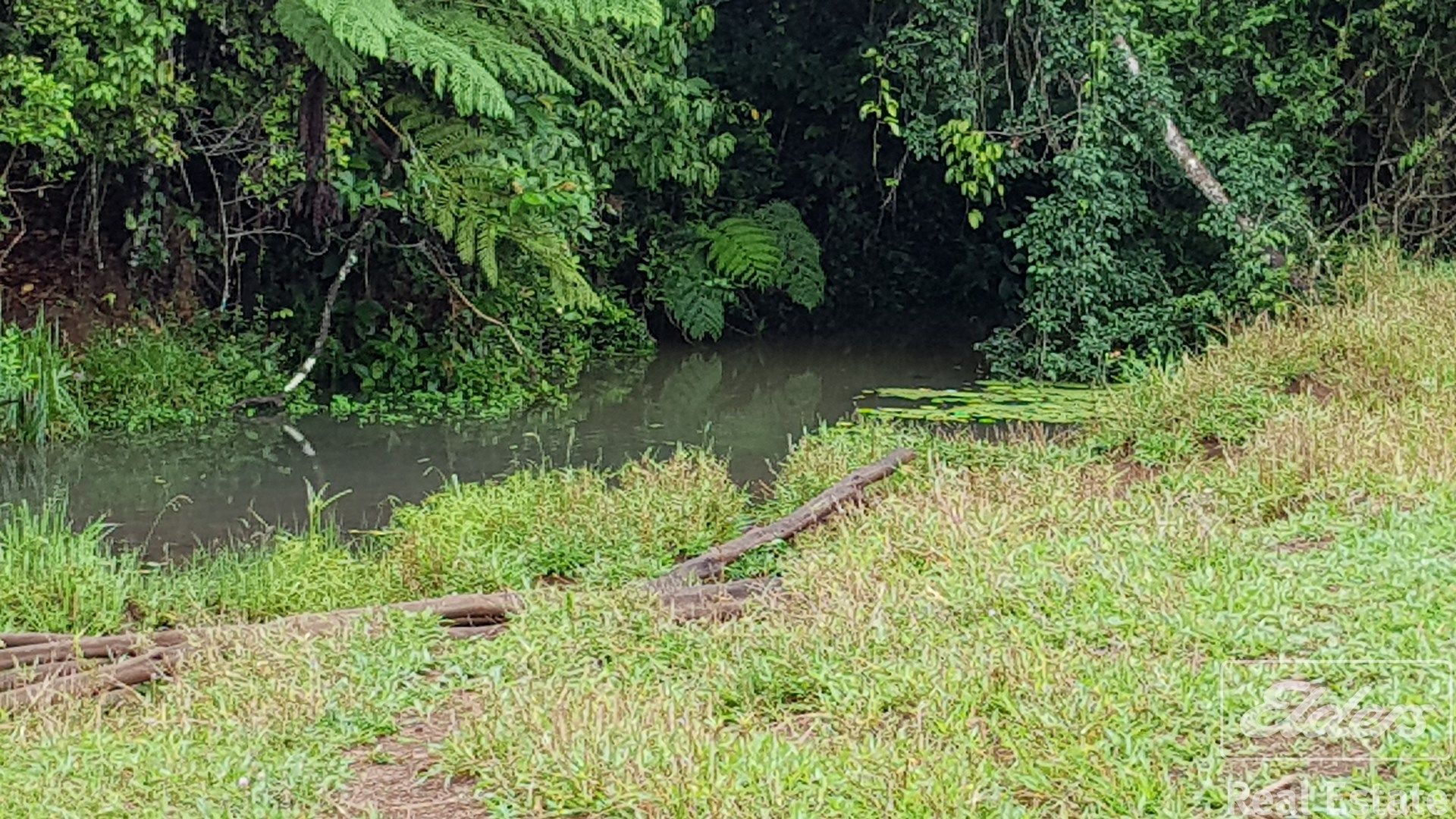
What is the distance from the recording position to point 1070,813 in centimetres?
271

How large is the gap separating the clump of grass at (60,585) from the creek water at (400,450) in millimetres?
1076

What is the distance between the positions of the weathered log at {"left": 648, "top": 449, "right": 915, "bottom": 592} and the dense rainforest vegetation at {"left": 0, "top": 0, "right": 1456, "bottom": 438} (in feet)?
10.9

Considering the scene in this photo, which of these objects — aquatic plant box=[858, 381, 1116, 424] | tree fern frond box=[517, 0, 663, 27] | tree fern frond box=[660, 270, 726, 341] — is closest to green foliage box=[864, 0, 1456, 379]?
aquatic plant box=[858, 381, 1116, 424]

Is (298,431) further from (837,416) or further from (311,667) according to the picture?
(311,667)

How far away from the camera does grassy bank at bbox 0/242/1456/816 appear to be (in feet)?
9.53

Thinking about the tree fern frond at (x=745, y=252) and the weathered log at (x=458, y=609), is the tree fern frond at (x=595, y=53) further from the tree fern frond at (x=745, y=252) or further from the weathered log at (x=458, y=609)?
the weathered log at (x=458, y=609)

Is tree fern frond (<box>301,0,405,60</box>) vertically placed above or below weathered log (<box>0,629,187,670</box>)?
above

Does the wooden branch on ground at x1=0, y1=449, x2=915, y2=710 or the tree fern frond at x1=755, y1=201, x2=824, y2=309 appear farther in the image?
the tree fern frond at x1=755, y1=201, x2=824, y2=309

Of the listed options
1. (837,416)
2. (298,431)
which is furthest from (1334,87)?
(298,431)

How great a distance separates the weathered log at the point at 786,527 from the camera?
203 inches

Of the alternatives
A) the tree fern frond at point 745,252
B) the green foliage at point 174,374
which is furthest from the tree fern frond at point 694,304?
the green foliage at point 174,374

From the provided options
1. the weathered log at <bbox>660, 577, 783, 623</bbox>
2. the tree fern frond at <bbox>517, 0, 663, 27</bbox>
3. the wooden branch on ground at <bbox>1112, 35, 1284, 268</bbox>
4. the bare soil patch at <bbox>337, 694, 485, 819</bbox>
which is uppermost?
the tree fern frond at <bbox>517, 0, 663, 27</bbox>

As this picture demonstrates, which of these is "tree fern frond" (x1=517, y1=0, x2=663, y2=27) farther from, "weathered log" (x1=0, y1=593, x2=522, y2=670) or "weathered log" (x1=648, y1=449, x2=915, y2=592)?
"weathered log" (x1=0, y1=593, x2=522, y2=670)

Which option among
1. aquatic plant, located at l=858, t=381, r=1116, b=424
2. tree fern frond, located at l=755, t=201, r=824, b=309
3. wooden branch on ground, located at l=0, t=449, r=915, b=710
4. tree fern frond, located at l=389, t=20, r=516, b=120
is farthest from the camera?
tree fern frond, located at l=755, t=201, r=824, b=309
